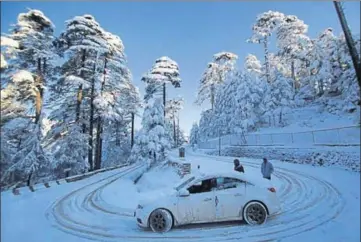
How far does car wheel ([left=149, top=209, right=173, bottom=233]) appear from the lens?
218 inches

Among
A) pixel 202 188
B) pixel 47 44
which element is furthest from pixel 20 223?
pixel 202 188

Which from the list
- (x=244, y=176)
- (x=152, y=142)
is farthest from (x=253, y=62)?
(x=152, y=142)

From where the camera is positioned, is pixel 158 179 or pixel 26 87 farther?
pixel 158 179

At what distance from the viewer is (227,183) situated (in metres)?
5.94

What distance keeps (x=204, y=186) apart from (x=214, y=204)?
50cm

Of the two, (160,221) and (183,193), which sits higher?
(183,193)

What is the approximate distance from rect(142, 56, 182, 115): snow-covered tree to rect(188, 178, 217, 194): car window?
244 cm

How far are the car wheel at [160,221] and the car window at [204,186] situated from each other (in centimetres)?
78

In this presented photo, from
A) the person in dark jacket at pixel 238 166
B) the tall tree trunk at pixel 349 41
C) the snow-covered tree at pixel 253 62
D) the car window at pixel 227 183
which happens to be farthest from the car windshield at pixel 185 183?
the tall tree trunk at pixel 349 41

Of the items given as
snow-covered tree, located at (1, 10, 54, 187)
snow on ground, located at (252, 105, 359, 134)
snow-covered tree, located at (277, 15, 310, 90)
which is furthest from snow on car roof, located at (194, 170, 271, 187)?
snow-covered tree, located at (1, 10, 54, 187)

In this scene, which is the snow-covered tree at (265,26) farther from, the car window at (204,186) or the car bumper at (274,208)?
the car bumper at (274,208)

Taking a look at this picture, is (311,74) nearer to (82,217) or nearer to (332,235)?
(332,235)

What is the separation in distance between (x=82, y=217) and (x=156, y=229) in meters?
2.48

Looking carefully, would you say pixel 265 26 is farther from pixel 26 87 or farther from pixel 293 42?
pixel 26 87
